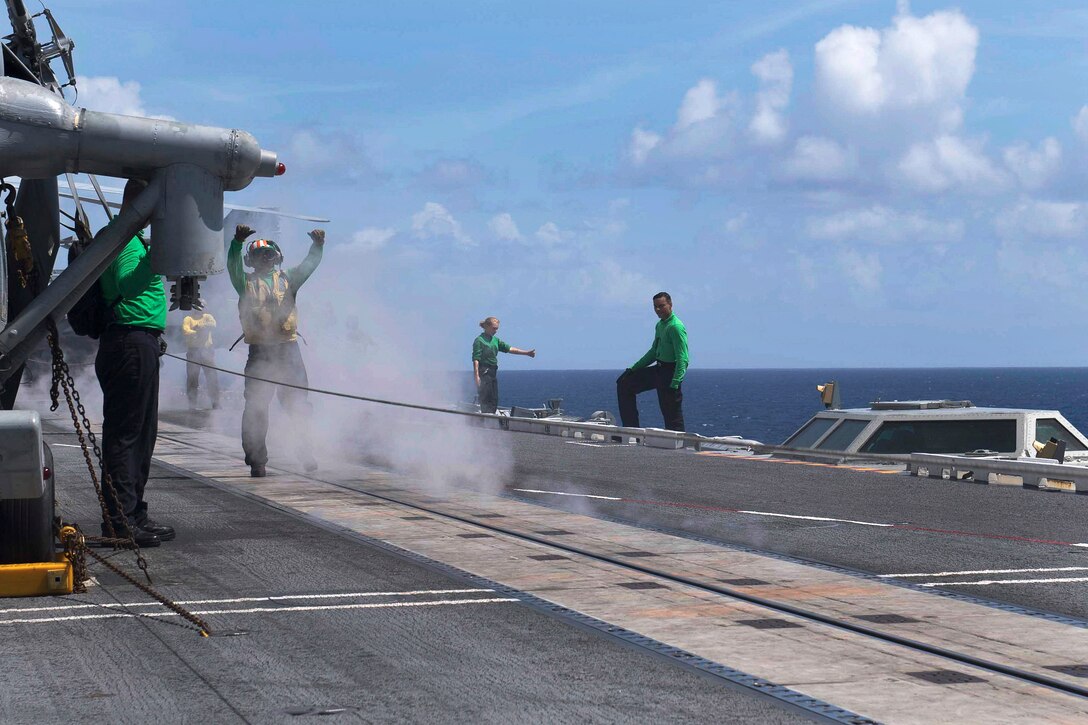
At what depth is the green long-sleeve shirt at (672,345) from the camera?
17094 millimetres

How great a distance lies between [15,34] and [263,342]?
16.4ft

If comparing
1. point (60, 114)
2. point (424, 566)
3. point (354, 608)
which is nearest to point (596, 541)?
point (424, 566)

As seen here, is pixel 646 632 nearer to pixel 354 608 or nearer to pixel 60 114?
pixel 354 608

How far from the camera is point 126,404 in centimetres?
864

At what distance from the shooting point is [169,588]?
23.2 ft

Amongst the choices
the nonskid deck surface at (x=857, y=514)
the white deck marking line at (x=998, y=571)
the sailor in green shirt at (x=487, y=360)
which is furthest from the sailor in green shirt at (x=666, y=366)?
the white deck marking line at (x=998, y=571)

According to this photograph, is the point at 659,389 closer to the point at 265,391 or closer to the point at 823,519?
the point at 265,391

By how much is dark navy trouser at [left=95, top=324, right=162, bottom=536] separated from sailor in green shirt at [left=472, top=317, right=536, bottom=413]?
1358 cm

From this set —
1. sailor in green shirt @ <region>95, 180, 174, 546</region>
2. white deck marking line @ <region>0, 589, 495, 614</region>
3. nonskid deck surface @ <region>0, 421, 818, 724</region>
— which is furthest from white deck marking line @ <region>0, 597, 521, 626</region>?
sailor in green shirt @ <region>95, 180, 174, 546</region>

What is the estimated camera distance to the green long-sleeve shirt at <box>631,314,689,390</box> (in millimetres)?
17094

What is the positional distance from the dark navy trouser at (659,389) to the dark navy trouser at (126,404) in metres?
9.02

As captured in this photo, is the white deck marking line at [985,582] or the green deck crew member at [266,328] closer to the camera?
the white deck marking line at [985,582]

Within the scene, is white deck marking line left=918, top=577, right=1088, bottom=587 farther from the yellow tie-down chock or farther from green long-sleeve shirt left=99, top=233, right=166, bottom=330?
green long-sleeve shirt left=99, top=233, right=166, bottom=330

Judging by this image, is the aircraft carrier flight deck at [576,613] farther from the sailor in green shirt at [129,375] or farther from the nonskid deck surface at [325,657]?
the sailor in green shirt at [129,375]
